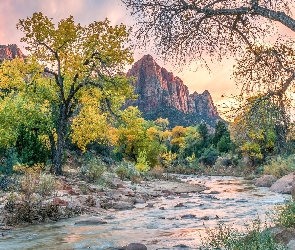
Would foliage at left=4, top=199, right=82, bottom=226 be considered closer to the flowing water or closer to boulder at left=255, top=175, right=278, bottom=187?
the flowing water

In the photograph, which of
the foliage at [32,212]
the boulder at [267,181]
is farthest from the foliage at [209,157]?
the foliage at [32,212]

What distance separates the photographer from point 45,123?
21375 millimetres

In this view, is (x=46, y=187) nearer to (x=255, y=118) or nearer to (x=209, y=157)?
(x=255, y=118)

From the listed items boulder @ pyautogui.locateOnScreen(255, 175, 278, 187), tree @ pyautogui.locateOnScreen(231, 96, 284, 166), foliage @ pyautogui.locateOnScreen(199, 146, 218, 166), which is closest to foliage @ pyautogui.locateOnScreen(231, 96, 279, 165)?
tree @ pyautogui.locateOnScreen(231, 96, 284, 166)

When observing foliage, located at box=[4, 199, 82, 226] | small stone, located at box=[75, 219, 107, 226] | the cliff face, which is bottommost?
small stone, located at box=[75, 219, 107, 226]

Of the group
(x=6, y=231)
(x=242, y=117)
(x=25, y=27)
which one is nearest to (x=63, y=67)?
(x=25, y=27)

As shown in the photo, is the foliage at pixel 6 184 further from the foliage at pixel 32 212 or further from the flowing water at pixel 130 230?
the flowing water at pixel 130 230

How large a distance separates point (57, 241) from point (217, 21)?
579cm

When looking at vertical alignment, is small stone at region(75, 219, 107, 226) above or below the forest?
below

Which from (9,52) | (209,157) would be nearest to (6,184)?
(209,157)

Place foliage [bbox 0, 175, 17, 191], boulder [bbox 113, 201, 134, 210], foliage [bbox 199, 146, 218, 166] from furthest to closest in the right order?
foliage [bbox 199, 146, 218, 166] < boulder [bbox 113, 201, 134, 210] < foliage [bbox 0, 175, 17, 191]

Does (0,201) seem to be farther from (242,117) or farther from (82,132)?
(82,132)

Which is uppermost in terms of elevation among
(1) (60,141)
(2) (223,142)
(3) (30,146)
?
(2) (223,142)

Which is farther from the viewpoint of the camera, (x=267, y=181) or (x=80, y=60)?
(x=267, y=181)
